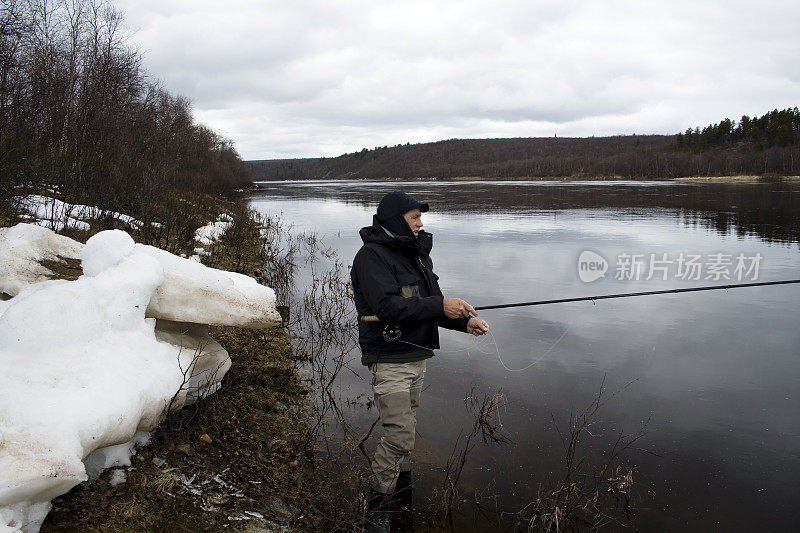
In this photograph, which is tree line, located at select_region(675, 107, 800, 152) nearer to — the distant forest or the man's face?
the distant forest

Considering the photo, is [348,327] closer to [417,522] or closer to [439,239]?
[417,522]

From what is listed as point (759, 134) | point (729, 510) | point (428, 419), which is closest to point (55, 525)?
point (428, 419)

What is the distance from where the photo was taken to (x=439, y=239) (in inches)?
762

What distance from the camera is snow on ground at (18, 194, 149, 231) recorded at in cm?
883

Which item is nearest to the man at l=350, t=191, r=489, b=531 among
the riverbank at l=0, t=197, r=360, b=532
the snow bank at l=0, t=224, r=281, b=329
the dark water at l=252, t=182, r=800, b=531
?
the riverbank at l=0, t=197, r=360, b=532

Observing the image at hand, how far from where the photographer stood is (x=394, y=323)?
347cm

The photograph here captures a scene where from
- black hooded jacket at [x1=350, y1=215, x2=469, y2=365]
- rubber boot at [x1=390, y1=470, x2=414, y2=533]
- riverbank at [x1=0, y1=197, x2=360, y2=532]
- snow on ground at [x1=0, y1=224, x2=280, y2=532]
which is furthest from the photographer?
rubber boot at [x1=390, y1=470, x2=414, y2=533]

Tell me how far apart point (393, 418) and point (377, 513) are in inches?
26.6

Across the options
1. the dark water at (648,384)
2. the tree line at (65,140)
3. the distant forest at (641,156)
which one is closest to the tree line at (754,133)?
the distant forest at (641,156)

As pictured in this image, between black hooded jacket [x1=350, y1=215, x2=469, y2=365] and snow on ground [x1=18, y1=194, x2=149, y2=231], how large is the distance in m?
7.01

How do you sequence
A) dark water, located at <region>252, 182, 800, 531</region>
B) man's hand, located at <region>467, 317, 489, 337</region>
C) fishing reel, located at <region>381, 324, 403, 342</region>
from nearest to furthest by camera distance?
fishing reel, located at <region>381, 324, 403, 342</region> → man's hand, located at <region>467, 317, 489, 337</region> → dark water, located at <region>252, 182, 800, 531</region>

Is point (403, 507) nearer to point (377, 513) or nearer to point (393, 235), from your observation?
point (377, 513)

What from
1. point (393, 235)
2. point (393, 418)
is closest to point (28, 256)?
point (393, 235)

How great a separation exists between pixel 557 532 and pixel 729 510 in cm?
162
